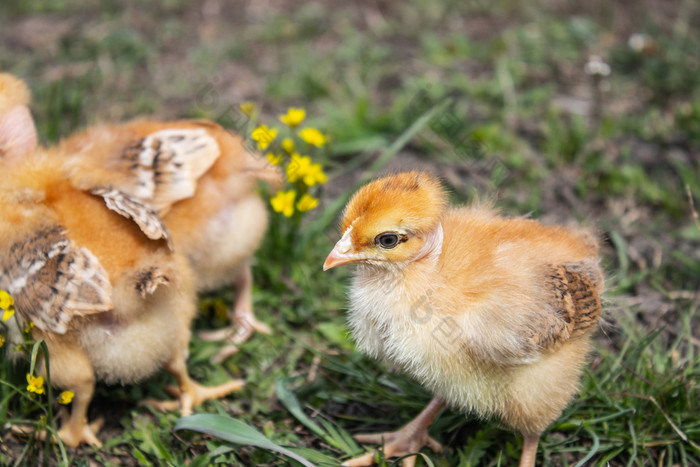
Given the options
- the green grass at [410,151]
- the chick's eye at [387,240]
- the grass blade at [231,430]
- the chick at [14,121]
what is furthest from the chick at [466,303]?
the chick at [14,121]

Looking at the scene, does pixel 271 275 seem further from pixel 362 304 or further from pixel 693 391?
pixel 693 391

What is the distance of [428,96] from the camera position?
15.9ft

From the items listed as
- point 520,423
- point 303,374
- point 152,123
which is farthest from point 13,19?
point 520,423

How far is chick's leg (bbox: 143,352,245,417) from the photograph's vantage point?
295 cm

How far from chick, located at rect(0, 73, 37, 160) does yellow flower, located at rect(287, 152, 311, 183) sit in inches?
45.4

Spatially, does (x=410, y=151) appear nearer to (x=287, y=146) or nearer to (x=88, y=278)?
(x=287, y=146)

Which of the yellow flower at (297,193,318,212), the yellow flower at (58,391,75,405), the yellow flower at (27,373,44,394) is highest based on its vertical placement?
the yellow flower at (297,193,318,212)

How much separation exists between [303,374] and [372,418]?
37 cm

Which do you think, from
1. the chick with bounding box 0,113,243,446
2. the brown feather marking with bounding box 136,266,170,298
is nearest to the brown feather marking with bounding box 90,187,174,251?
the chick with bounding box 0,113,243,446

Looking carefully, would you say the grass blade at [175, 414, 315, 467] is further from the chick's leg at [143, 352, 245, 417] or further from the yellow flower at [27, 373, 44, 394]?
the yellow flower at [27, 373, 44, 394]

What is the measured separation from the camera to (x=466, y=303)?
2387 millimetres

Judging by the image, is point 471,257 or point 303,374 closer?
point 471,257

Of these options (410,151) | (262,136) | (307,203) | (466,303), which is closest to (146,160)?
(262,136)

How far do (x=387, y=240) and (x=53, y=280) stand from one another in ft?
4.03
